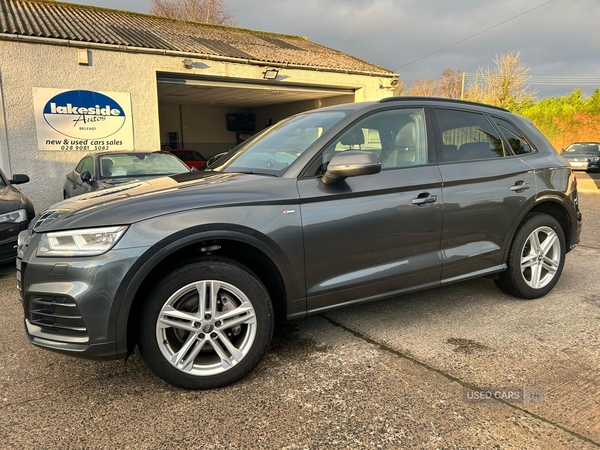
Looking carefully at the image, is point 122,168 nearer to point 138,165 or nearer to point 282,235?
point 138,165

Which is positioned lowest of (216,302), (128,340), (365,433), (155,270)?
(365,433)

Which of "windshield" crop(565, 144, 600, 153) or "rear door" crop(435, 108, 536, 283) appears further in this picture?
"windshield" crop(565, 144, 600, 153)

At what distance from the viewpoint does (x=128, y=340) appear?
8.16 ft

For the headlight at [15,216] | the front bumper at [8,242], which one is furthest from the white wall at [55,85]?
the front bumper at [8,242]

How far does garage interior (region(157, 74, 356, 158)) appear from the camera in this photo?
17594mm

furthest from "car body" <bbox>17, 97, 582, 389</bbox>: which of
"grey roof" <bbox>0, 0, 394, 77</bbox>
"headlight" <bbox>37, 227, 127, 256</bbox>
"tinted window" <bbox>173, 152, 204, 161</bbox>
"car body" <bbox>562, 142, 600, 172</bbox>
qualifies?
"car body" <bbox>562, 142, 600, 172</bbox>

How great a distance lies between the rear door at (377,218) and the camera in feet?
9.32

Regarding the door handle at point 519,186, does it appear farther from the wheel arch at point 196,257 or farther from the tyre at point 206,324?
the tyre at point 206,324

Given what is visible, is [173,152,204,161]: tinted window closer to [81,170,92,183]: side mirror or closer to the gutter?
the gutter

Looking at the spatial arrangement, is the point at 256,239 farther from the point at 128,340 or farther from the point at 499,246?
the point at 499,246

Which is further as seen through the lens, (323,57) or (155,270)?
(323,57)

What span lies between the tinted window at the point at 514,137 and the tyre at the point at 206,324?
2.63 metres

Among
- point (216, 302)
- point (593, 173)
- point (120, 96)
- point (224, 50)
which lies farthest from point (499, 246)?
point (593, 173)

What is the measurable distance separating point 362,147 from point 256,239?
1.12 meters
